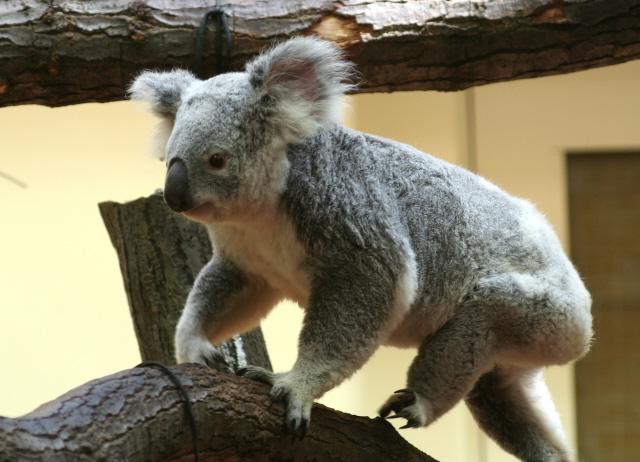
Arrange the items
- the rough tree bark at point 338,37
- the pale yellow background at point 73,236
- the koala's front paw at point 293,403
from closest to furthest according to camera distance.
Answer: the koala's front paw at point 293,403 < the rough tree bark at point 338,37 < the pale yellow background at point 73,236

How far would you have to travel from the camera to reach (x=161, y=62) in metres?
2.93

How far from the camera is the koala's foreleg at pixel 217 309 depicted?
8.62 feet

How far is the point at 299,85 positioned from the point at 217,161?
33 cm

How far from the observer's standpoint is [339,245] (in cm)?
247

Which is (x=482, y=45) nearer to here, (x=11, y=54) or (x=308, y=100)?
A: (x=308, y=100)

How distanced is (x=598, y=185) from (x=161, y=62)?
3.98 metres

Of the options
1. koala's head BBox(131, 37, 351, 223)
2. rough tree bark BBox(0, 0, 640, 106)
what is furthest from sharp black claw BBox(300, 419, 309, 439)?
rough tree bark BBox(0, 0, 640, 106)

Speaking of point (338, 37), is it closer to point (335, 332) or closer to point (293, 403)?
point (335, 332)

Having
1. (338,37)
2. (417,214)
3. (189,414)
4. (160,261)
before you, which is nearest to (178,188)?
(189,414)

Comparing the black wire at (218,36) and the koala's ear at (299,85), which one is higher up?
the black wire at (218,36)

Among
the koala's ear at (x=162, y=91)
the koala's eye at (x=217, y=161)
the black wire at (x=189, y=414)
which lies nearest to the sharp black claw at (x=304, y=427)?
the black wire at (x=189, y=414)

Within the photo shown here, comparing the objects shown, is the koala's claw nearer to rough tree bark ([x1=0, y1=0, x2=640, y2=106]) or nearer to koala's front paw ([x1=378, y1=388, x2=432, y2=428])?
koala's front paw ([x1=378, y1=388, x2=432, y2=428])

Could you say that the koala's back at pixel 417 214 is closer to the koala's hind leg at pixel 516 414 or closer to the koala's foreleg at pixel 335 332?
the koala's foreleg at pixel 335 332

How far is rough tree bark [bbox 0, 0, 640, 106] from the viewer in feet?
9.36
